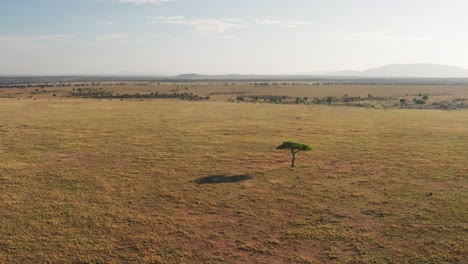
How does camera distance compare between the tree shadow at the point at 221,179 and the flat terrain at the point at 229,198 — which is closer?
the flat terrain at the point at 229,198

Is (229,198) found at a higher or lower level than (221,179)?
lower

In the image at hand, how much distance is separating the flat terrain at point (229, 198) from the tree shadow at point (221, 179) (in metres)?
0.23

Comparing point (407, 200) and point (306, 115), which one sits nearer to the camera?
point (407, 200)

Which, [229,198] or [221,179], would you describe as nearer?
[229,198]

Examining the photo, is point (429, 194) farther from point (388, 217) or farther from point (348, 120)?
point (348, 120)

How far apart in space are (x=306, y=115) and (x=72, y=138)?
40.1 meters

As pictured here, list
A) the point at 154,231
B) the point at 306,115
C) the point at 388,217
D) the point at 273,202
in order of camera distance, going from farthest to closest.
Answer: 1. the point at 306,115
2. the point at 273,202
3. the point at 388,217
4. the point at 154,231

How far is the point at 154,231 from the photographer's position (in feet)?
65.9

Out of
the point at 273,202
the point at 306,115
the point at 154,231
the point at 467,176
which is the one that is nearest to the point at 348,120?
the point at 306,115

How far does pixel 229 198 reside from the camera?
2464 centimetres

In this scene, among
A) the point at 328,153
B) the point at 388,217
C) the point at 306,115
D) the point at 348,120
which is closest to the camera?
the point at 388,217

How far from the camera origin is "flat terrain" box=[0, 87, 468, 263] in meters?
18.3

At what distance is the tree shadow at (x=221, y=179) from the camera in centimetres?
2785

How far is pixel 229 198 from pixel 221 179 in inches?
152
